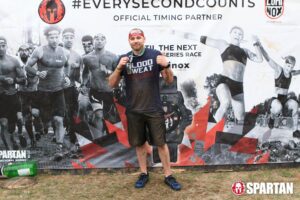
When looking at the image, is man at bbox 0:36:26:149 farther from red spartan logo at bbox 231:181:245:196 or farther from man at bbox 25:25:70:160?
red spartan logo at bbox 231:181:245:196

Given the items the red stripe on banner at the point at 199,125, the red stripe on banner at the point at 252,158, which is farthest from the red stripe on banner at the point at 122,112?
the red stripe on banner at the point at 252,158

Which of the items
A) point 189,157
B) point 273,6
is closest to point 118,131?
point 189,157

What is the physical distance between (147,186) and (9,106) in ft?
6.04

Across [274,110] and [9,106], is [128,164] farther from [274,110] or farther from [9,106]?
[274,110]

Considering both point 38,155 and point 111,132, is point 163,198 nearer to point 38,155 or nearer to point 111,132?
point 111,132

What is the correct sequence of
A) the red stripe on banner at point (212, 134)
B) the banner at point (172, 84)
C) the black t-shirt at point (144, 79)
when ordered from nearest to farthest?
the black t-shirt at point (144, 79) → the banner at point (172, 84) → the red stripe on banner at point (212, 134)

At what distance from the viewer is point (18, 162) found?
4.92 m

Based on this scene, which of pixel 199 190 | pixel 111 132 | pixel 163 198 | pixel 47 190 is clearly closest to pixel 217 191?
pixel 199 190

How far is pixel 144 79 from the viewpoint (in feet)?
14.0

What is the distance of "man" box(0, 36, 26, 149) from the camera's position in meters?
4.72

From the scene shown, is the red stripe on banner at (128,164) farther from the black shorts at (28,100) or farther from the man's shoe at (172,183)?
the black shorts at (28,100)

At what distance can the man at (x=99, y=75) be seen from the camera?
15.5 ft

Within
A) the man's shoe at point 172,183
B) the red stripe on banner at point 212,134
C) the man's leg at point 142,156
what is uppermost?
the red stripe on banner at point 212,134

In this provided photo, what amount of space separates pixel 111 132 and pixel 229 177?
4.80ft
